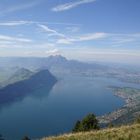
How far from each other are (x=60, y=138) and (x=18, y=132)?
16508cm

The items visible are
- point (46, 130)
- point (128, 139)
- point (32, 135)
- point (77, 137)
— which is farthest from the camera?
point (46, 130)

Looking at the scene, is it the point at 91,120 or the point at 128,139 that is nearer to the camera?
the point at 128,139

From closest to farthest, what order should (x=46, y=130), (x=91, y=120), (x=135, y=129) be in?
1. (x=135, y=129)
2. (x=91, y=120)
3. (x=46, y=130)

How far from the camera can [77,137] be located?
1303 centimetres

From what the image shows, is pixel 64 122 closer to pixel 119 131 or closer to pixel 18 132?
pixel 18 132

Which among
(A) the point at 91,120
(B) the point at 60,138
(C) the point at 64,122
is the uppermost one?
(B) the point at 60,138

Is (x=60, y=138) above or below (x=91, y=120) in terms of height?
above

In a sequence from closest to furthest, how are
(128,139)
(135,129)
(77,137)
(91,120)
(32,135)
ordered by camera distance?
1. (128,139)
2. (77,137)
3. (135,129)
4. (91,120)
5. (32,135)

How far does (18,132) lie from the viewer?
171m

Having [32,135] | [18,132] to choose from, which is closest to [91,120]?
[32,135]

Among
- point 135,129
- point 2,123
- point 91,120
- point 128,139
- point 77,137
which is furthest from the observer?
point 2,123

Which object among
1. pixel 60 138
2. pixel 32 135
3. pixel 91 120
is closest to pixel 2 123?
pixel 32 135

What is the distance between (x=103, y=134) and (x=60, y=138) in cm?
207

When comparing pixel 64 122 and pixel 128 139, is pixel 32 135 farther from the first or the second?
pixel 128 139
